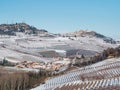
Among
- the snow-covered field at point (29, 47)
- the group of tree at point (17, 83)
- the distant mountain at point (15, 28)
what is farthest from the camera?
the distant mountain at point (15, 28)

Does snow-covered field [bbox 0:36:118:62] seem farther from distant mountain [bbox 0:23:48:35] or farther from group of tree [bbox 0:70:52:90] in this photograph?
group of tree [bbox 0:70:52:90]

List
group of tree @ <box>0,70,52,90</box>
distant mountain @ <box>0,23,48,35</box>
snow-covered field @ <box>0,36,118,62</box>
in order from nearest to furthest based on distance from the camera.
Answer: group of tree @ <box>0,70,52,90</box> → snow-covered field @ <box>0,36,118,62</box> → distant mountain @ <box>0,23,48,35</box>

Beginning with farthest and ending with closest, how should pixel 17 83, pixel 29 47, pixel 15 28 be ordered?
1. pixel 15 28
2. pixel 29 47
3. pixel 17 83

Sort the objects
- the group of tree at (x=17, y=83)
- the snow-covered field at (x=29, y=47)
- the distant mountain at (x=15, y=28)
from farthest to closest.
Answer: the distant mountain at (x=15, y=28), the snow-covered field at (x=29, y=47), the group of tree at (x=17, y=83)

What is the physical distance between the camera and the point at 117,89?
27.0 ft

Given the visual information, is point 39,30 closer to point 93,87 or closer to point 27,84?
point 27,84

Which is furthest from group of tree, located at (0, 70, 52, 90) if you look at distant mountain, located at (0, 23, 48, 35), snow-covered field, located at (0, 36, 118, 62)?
distant mountain, located at (0, 23, 48, 35)

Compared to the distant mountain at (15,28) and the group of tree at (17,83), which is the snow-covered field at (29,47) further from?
the group of tree at (17,83)

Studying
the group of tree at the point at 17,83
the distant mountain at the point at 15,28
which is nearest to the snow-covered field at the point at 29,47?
the distant mountain at the point at 15,28

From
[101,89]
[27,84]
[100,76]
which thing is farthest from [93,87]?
[27,84]

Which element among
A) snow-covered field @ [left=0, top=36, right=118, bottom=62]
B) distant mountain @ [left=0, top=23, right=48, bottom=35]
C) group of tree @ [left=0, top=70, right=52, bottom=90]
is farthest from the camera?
distant mountain @ [left=0, top=23, right=48, bottom=35]

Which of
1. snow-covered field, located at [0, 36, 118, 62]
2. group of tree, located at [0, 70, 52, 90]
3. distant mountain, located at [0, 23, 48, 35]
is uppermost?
distant mountain, located at [0, 23, 48, 35]

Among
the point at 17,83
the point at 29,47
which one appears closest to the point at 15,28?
the point at 29,47

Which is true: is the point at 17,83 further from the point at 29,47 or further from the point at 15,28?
the point at 15,28
